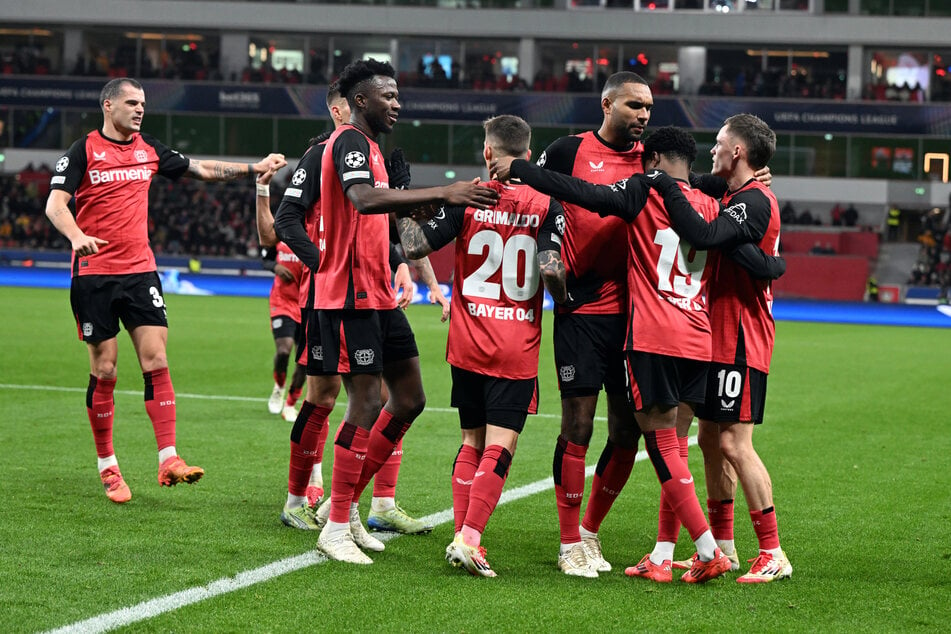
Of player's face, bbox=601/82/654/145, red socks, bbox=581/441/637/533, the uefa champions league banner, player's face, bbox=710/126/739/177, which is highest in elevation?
the uefa champions league banner

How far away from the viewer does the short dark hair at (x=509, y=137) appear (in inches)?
214

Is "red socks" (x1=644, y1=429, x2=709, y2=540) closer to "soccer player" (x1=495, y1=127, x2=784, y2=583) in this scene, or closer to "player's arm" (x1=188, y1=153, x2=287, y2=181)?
"soccer player" (x1=495, y1=127, x2=784, y2=583)

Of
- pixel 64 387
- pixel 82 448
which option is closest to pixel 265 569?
pixel 82 448

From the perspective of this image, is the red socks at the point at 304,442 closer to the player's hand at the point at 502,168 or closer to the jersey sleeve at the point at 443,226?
the jersey sleeve at the point at 443,226

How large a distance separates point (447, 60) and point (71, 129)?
15465mm

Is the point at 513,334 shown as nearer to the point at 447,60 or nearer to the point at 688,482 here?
the point at 688,482

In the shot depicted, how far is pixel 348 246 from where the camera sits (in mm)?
5906

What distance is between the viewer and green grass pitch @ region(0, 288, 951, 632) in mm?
4789

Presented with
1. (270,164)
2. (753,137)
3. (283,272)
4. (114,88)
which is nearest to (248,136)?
(283,272)

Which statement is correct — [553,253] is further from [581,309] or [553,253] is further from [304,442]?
[304,442]

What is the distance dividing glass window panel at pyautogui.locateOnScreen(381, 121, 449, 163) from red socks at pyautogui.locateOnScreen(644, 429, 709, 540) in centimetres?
4158

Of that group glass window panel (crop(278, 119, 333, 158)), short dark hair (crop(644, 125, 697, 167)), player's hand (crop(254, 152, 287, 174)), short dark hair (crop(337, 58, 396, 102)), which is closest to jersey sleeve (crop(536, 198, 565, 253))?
short dark hair (crop(644, 125, 697, 167))

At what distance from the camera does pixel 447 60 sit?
155 ft

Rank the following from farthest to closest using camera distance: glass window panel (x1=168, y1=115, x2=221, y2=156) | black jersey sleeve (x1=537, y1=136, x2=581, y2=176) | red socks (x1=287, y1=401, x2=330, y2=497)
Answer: glass window panel (x1=168, y1=115, x2=221, y2=156), red socks (x1=287, y1=401, x2=330, y2=497), black jersey sleeve (x1=537, y1=136, x2=581, y2=176)
